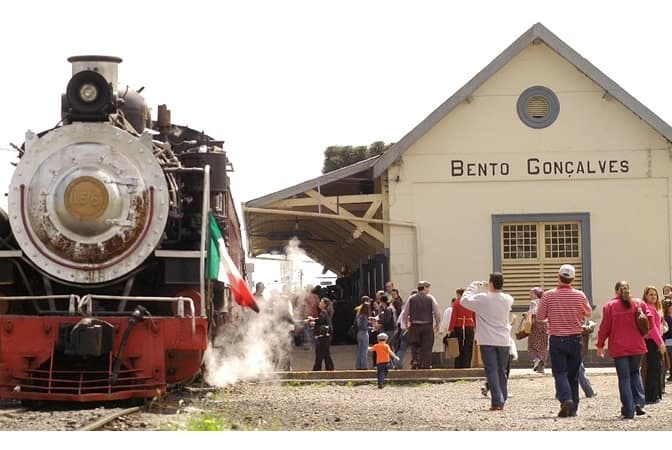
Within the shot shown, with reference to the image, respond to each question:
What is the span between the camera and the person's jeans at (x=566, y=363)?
571 inches

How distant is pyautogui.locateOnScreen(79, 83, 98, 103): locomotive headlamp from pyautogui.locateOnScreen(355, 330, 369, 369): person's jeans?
8391mm

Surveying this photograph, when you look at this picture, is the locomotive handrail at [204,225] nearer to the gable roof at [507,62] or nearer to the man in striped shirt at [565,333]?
the man in striped shirt at [565,333]

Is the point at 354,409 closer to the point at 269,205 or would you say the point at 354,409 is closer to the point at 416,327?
the point at 416,327

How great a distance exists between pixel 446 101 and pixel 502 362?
11475mm

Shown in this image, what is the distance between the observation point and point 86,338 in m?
15.0

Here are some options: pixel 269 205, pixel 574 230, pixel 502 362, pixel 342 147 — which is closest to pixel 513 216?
pixel 574 230

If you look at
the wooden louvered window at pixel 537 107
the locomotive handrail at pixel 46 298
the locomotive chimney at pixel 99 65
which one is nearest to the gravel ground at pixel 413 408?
the locomotive handrail at pixel 46 298

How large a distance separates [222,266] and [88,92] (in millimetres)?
2642

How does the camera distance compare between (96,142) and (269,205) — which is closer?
(96,142)

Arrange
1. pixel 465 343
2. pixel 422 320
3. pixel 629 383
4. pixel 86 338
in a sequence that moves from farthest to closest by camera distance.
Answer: pixel 465 343
pixel 422 320
pixel 86 338
pixel 629 383

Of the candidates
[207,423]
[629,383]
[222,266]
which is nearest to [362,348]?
[222,266]

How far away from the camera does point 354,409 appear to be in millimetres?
15570

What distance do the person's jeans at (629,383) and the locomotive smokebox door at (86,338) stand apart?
519cm

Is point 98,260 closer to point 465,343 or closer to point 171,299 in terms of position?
Result: point 171,299
